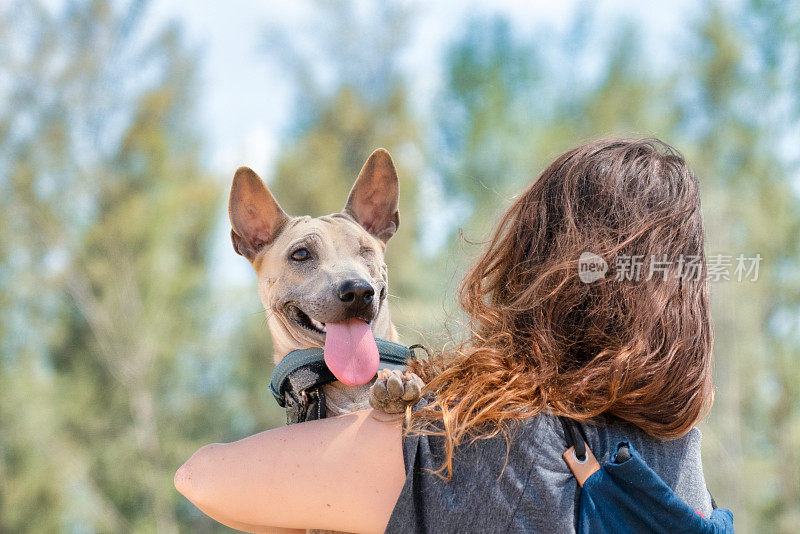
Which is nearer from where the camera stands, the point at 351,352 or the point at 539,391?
the point at 539,391

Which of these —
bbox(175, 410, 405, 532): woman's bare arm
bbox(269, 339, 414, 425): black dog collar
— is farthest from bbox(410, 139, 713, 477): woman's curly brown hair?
bbox(269, 339, 414, 425): black dog collar

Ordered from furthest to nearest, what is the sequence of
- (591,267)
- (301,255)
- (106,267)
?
1. (106,267)
2. (301,255)
3. (591,267)

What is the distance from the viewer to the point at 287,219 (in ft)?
8.34

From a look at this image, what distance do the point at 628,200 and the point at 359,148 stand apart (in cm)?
1497

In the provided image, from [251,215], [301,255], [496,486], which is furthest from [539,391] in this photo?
[251,215]

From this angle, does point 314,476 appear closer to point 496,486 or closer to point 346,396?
point 496,486

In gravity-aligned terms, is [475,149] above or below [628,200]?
below

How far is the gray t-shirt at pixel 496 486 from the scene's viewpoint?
4.51 feet

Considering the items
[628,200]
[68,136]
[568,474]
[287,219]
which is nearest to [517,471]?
[568,474]

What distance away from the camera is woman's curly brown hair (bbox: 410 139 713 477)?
1.50m

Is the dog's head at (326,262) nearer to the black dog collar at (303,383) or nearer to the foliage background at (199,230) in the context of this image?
the black dog collar at (303,383)

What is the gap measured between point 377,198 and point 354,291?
0.53m

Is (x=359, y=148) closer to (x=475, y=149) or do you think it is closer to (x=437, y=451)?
(x=475, y=149)

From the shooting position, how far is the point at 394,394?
5.19ft
